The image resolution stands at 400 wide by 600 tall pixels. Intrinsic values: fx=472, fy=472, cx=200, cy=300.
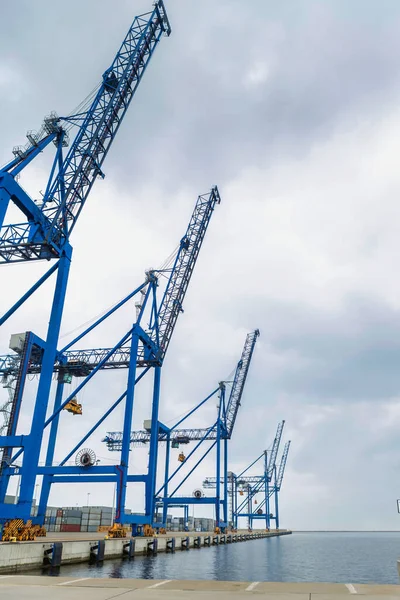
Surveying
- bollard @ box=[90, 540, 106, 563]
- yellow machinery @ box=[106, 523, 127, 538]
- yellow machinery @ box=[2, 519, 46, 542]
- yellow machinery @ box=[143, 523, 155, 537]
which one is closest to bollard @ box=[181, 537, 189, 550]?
yellow machinery @ box=[143, 523, 155, 537]

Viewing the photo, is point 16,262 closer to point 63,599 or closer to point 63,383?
point 63,383

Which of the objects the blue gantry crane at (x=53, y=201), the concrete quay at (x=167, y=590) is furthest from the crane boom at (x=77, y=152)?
the concrete quay at (x=167, y=590)

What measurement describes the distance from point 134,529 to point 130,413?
1151 cm

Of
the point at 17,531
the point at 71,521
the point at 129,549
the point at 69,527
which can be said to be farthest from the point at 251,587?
the point at 71,521

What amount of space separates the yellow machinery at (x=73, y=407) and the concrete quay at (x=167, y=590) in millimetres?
31665

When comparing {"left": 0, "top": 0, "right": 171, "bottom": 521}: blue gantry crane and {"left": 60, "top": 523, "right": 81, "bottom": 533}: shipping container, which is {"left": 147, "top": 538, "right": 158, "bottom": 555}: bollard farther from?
{"left": 60, "top": 523, "right": 81, "bottom": 533}: shipping container

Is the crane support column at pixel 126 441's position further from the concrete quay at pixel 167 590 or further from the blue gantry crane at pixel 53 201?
the concrete quay at pixel 167 590

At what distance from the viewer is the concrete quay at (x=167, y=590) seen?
1039 cm

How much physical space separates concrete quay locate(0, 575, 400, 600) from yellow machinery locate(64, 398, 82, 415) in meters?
31.7

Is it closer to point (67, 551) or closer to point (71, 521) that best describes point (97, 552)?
point (67, 551)

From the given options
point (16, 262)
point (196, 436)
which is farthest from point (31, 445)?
point (196, 436)

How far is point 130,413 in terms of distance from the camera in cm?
4259

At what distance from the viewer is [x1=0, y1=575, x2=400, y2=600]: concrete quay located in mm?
10391

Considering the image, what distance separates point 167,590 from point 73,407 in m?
35.0
